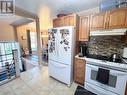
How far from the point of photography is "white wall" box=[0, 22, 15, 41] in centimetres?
502

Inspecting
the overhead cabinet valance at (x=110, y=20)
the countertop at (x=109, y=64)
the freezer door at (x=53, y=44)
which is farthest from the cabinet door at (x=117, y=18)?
the freezer door at (x=53, y=44)

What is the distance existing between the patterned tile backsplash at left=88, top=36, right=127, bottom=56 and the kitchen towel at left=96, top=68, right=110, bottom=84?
542mm

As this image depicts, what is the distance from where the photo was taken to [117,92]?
1729mm

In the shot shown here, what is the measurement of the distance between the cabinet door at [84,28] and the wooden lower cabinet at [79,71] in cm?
73

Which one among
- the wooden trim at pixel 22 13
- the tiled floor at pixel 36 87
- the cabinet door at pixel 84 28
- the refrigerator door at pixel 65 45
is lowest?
the tiled floor at pixel 36 87

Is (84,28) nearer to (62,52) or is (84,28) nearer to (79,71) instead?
(62,52)

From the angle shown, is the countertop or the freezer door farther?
the freezer door

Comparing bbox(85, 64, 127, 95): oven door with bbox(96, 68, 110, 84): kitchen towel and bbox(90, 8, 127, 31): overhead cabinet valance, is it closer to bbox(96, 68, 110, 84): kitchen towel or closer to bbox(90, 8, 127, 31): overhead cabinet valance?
bbox(96, 68, 110, 84): kitchen towel

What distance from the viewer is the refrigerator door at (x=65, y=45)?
7.32 ft

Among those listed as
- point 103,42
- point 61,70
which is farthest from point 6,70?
point 103,42

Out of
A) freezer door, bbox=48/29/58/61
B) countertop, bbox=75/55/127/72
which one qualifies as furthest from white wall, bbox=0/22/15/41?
countertop, bbox=75/55/127/72

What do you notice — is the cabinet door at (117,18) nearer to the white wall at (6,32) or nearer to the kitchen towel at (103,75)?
the kitchen towel at (103,75)

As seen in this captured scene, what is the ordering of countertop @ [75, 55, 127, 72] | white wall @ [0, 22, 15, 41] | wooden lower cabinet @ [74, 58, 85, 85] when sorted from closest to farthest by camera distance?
countertop @ [75, 55, 127, 72] → wooden lower cabinet @ [74, 58, 85, 85] → white wall @ [0, 22, 15, 41]

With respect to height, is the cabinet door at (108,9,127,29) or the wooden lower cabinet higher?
the cabinet door at (108,9,127,29)
